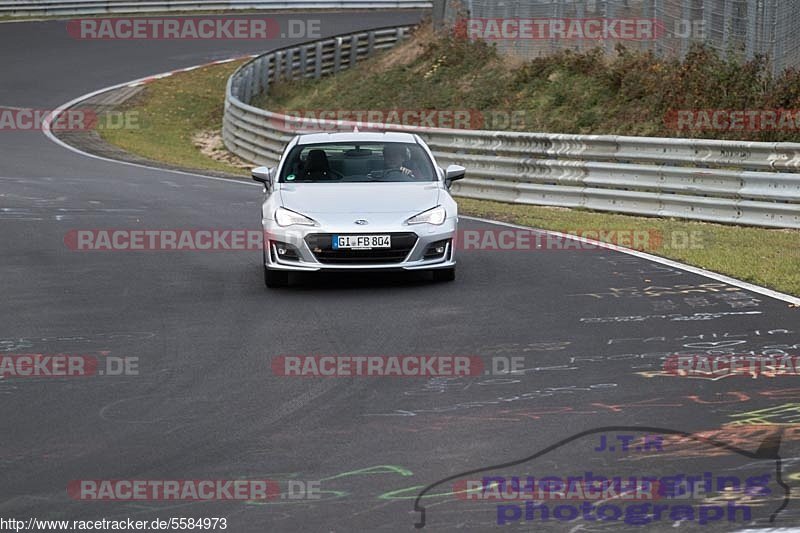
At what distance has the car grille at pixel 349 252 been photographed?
472 inches

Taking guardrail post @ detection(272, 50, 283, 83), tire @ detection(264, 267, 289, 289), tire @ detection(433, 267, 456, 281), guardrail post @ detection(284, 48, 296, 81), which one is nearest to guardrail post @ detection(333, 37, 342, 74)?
guardrail post @ detection(284, 48, 296, 81)

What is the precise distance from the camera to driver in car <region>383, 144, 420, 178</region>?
13328mm

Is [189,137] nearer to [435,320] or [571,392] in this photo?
[435,320]

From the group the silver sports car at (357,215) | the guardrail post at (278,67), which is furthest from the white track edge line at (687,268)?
the guardrail post at (278,67)

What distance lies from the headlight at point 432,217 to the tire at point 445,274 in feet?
1.60

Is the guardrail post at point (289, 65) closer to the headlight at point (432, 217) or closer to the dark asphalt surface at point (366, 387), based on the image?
the dark asphalt surface at point (366, 387)

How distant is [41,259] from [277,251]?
3.42 m

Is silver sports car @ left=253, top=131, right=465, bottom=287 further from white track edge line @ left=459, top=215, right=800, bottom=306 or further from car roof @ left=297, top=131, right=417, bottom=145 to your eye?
white track edge line @ left=459, top=215, right=800, bottom=306

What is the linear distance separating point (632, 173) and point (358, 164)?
21.0 feet

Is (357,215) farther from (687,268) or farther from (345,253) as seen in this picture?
(687,268)

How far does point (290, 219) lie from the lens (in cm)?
1224

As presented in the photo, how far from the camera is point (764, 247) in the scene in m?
14.7

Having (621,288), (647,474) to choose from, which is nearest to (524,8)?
(621,288)

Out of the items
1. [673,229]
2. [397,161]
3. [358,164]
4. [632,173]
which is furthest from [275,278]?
[632,173]
